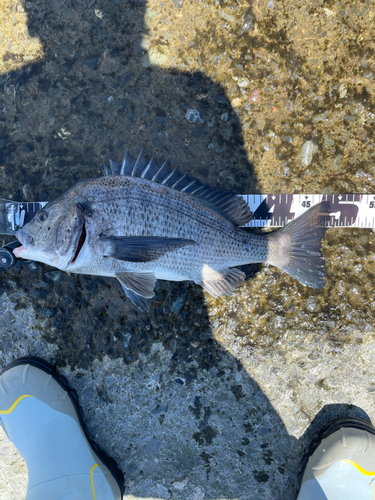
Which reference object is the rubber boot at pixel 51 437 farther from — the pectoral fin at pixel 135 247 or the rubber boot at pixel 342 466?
the rubber boot at pixel 342 466

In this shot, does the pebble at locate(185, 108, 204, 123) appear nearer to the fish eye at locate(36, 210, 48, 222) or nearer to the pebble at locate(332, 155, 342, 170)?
the pebble at locate(332, 155, 342, 170)

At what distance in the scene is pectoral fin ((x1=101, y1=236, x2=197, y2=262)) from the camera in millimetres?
1959

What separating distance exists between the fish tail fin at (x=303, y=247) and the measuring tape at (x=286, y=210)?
233 millimetres

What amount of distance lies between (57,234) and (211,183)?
4.21 ft

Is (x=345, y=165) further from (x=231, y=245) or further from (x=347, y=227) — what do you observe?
(x=231, y=245)

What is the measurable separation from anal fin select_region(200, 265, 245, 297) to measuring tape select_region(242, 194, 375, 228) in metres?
0.49

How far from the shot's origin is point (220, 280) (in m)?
2.27

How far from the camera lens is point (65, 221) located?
198 cm

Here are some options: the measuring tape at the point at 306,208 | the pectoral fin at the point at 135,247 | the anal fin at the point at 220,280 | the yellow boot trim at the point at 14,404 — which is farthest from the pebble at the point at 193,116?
the yellow boot trim at the point at 14,404

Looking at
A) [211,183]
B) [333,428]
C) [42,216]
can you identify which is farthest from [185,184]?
[333,428]

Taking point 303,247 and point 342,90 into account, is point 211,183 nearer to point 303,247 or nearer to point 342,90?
point 303,247

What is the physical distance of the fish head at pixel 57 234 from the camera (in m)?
1.97

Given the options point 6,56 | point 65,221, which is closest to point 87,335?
point 65,221

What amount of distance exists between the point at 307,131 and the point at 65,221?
206cm
